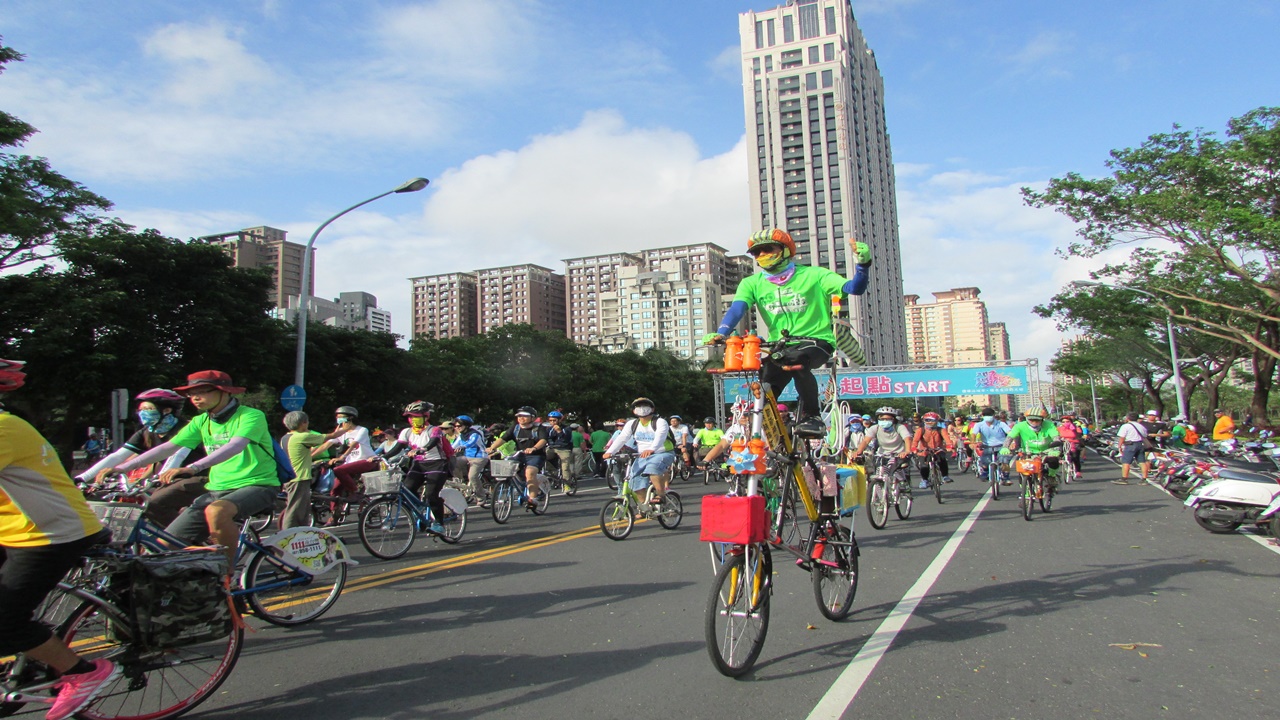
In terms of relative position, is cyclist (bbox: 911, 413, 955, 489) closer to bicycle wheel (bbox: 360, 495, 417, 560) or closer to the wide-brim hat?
bicycle wheel (bbox: 360, 495, 417, 560)

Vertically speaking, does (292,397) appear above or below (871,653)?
above

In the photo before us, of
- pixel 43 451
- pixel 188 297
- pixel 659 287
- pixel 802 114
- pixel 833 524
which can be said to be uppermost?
pixel 802 114

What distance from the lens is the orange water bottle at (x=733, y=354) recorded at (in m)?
4.49

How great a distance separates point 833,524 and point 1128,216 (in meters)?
23.3

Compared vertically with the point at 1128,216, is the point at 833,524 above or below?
below

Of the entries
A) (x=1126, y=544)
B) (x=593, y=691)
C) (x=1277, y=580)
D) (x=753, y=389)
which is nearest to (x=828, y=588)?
(x=753, y=389)

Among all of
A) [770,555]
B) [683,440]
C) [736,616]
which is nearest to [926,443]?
[683,440]

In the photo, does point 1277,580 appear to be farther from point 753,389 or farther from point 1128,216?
point 1128,216

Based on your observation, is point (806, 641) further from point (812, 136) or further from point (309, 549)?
point (812, 136)

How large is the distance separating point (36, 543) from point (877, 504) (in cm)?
899

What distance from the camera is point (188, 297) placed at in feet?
85.8

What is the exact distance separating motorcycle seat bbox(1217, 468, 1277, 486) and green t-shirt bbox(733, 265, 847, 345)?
22.7 ft

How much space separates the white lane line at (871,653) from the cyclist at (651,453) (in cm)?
357

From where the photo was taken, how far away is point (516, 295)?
190000 mm
